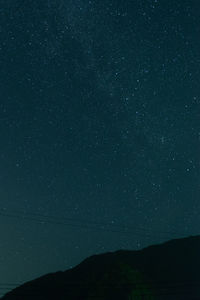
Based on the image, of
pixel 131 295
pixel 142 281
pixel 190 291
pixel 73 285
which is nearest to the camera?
pixel 190 291

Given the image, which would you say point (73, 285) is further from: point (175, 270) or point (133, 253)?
point (175, 270)

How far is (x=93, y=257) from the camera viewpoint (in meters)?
97.6

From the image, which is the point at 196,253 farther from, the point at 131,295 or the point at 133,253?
the point at 131,295

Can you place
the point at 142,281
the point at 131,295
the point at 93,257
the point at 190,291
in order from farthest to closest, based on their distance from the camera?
the point at 93,257, the point at 142,281, the point at 131,295, the point at 190,291

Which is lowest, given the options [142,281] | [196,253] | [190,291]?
[190,291]

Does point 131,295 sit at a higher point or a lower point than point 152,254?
lower

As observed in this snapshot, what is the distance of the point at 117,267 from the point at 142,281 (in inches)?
420

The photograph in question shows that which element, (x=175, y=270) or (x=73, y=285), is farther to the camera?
(x=73, y=285)

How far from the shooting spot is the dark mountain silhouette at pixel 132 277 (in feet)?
210

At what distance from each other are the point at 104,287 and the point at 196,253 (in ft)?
95.7

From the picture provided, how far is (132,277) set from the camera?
76688mm

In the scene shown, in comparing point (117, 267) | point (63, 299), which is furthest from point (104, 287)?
point (117, 267)

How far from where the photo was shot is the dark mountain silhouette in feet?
210

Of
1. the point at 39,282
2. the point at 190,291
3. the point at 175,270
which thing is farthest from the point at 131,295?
the point at 39,282
